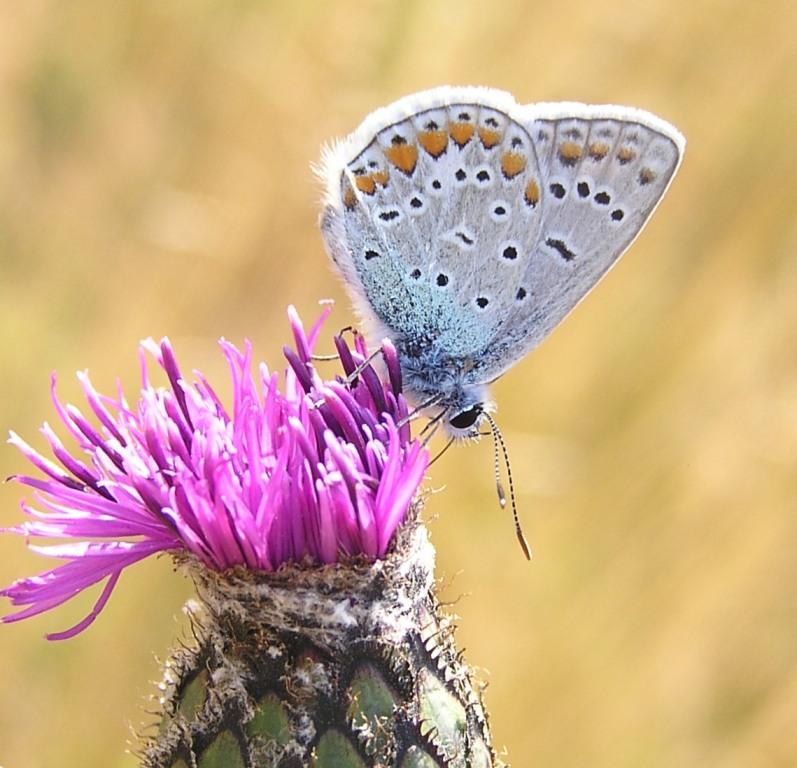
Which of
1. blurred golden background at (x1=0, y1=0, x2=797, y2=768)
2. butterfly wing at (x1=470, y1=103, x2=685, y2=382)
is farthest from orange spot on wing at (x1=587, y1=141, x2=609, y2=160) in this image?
blurred golden background at (x1=0, y1=0, x2=797, y2=768)

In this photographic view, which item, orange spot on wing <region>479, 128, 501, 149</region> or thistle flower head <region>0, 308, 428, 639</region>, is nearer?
thistle flower head <region>0, 308, 428, 639</region>

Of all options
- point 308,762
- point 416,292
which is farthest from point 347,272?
point 308,762

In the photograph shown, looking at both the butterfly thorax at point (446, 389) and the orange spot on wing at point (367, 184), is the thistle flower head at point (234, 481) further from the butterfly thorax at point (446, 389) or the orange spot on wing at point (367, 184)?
the orange spot on wing at point (367, 184)

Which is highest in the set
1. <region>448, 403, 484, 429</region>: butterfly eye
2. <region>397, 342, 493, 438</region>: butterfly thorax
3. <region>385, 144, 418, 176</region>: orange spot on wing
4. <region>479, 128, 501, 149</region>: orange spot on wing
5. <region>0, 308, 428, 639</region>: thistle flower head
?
<region>385, 144, 418, 176</region>: orange spot on wing

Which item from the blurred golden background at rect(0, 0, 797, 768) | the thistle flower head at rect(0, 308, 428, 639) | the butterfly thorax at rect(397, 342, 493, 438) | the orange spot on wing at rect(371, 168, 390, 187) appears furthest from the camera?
the blurred golden background at rect(0, 0, 797, 768)

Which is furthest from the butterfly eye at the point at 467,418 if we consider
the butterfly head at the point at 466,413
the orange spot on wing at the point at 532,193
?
the orange spot on wing at the point at 532,193

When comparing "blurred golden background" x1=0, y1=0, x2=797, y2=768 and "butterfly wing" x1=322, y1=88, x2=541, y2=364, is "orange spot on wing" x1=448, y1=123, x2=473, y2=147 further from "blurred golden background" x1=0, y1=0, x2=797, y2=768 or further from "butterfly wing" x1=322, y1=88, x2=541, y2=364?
"blurred golden background" x1=0, y1=0, x2=797, y2=768

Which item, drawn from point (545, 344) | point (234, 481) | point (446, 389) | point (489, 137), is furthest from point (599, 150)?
point (545, 344)

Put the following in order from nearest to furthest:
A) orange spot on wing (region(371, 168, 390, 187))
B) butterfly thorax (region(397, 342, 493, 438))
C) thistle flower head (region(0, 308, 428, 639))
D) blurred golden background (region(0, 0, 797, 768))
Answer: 1. thistle flower head (region(0, 308, 428, 639))
2. butterfly thorax (region(397, 342, 493, 438))
3. orange spot on wing (region(371, 168, 390, 187))
4. blurred golden background (region(0, 0, 797, 768))
